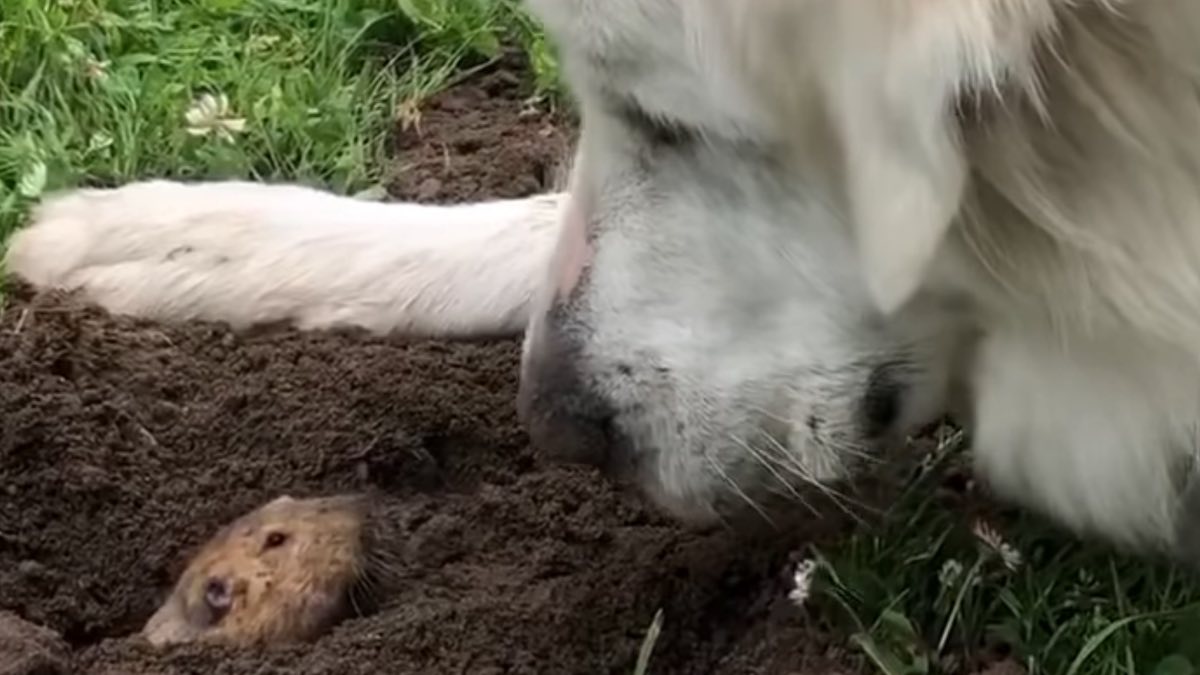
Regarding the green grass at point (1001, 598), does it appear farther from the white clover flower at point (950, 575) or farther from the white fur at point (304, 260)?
the white fur at point (304, 260)

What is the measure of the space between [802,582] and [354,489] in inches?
17.9

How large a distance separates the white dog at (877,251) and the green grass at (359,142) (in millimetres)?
113

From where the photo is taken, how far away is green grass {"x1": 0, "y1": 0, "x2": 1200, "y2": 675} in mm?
2074

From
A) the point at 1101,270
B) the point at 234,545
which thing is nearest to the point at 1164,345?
the point at 1101,270

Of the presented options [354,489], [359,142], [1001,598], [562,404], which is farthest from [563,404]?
[359,142]

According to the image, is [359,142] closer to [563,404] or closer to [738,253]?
[563,404]

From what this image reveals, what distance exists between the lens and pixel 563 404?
194cm

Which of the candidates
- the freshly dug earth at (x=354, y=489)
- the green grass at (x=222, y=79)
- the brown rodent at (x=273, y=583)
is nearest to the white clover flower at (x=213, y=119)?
the green grass at (x=222, y=79)

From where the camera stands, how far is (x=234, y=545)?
207cm

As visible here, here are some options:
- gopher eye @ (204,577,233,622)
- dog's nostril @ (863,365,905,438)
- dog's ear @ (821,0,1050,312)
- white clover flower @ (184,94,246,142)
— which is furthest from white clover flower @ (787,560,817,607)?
white clover flower @ (184,94,246,142)

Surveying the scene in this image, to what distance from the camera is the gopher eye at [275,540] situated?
2055 mm

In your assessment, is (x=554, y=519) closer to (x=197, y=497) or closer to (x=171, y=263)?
(x=197, y=497)

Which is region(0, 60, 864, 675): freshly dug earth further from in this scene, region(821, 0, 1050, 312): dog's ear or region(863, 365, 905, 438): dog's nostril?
region(821, 0, 1050, 312): dog's ear

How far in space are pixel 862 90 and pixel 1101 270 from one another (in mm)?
285
